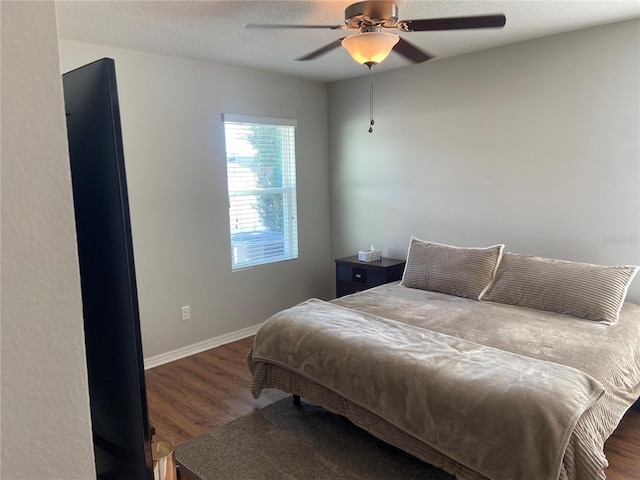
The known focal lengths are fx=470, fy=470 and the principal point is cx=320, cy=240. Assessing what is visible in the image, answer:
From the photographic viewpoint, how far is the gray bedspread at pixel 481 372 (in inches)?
72.3

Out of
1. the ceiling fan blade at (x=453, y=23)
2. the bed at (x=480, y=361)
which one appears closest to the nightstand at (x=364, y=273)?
the bed at (x=480, y=361)

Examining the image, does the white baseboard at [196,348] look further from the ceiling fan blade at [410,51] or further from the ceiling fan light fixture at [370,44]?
the ceiling fan blade at [410,51]

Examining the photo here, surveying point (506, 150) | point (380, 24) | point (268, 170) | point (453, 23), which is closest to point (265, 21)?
point (380, 24)

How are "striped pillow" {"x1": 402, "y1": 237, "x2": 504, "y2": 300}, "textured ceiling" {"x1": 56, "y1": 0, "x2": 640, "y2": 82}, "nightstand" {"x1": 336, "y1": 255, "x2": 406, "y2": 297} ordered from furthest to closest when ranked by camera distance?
"nightstand" {"x1": 336, "y1": 255, "x2": 406, "y2": 297} → "striped pillow" {"x1": 402, "y1": 237, "x2": 504, "y2": 300} → "textured ceiling" {"x1": 56, "y1": 0, "x2": 640, "y2": 82}

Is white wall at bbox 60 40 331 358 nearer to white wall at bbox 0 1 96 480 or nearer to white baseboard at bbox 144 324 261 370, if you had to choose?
white baseboard at bbox 144 324 261 370

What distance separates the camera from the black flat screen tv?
67 centimetres

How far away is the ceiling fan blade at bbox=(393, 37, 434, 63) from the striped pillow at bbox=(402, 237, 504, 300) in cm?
154

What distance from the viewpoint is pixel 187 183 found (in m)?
3.84

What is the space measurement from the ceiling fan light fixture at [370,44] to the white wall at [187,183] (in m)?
1.89

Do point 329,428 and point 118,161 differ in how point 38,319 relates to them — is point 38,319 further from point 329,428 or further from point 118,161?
point 329,428

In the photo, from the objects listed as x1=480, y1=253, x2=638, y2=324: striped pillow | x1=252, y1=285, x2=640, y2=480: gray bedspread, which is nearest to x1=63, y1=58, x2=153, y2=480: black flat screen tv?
x1=252, y1=285, x2=640, y2=480: gray bedspread

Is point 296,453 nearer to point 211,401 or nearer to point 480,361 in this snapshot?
point 211,401

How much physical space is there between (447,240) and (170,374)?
8.34 feet

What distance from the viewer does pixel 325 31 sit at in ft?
10.0
